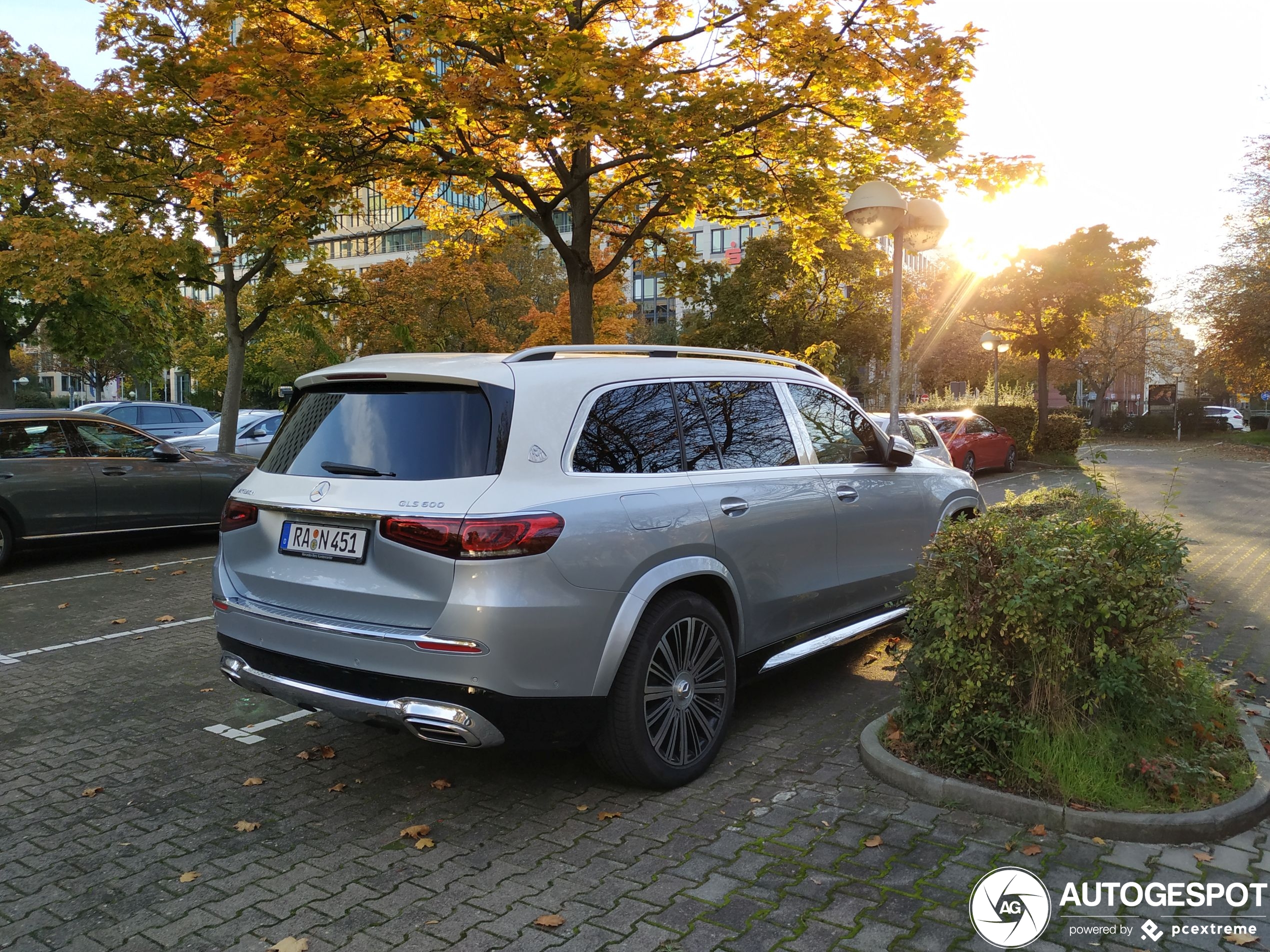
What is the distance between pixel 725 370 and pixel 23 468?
8598 mm

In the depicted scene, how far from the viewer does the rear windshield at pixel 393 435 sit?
3.67 metres

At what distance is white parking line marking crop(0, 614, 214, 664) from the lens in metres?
6.57

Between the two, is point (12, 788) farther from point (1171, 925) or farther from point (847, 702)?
point (1171, 925)

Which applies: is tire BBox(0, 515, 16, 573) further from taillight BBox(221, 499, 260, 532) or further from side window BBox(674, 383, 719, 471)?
side window BBox(674, 383, 719, 471)

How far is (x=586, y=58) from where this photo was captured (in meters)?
9.10

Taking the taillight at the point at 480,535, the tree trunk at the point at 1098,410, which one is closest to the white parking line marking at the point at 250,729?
the taillight at the point at 480,535

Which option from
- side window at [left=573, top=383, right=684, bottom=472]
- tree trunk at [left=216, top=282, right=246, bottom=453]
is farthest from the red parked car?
side window at [left=573, top=383, right=684, bottom=472]

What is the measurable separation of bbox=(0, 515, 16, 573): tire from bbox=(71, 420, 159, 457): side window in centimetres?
114

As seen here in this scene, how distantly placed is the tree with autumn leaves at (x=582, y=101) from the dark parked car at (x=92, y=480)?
344 centimetres

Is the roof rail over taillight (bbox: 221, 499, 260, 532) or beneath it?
over

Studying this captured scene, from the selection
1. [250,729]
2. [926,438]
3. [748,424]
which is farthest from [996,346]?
[250,729]

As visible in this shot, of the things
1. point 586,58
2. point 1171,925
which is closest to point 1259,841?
point 1171,925

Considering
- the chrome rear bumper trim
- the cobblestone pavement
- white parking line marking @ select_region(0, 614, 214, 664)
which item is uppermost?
the chrome rear bumper trim

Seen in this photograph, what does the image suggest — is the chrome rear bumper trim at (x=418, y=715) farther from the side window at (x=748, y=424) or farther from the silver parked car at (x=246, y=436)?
the silver parked car at (x=246, y=436)
